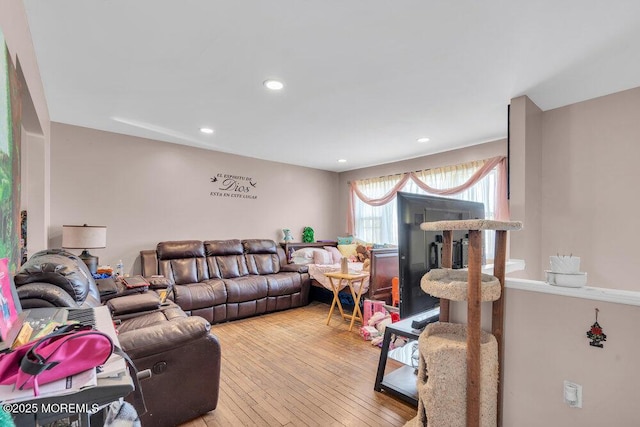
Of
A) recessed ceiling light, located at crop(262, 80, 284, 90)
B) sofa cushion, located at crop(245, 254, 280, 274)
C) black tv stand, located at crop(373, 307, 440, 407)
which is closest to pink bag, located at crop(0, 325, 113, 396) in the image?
black tv stand, located at crop(373, 307, 440, 407)

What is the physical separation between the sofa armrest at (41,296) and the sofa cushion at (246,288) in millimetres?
2454

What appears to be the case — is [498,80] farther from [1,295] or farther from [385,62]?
[1,295]

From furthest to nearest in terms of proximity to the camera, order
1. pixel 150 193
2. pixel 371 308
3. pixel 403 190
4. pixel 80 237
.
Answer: pixel 403 190 < pixel 150 193 < pixel 371 308 < pixel 80 237

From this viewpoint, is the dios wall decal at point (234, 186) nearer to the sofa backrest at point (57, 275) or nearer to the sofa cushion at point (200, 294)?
the sofa cushion at point (200, 294)

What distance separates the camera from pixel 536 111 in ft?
9.47

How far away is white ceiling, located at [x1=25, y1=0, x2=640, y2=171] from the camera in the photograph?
1.64 metres

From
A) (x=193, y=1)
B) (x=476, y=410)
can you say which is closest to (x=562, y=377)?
(x=476, y=410)

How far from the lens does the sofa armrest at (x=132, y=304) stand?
2357 mm

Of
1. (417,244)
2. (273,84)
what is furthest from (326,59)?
(417,244)

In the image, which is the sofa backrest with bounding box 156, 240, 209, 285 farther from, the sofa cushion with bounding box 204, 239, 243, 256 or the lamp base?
the lamp base

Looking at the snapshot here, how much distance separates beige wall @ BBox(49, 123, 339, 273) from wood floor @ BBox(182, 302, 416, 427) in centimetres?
166

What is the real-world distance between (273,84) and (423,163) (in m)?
3.31

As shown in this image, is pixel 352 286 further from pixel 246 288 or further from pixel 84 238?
pixel 84 238

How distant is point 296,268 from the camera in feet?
15.8
